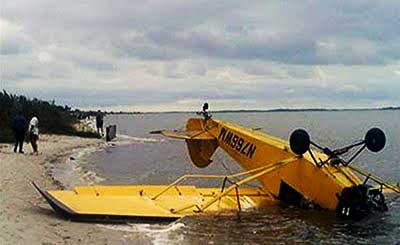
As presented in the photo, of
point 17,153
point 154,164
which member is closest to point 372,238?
point 17,153

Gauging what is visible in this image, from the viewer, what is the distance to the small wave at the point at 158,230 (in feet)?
45.8

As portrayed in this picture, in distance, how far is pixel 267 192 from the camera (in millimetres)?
18406

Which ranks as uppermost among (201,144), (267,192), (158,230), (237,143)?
(237,143)

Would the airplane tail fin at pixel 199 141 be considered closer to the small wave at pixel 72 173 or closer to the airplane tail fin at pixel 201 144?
the airplane tail fin at pixel 201 144

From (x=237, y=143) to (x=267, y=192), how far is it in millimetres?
2559

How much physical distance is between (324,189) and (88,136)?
4731 centimetres

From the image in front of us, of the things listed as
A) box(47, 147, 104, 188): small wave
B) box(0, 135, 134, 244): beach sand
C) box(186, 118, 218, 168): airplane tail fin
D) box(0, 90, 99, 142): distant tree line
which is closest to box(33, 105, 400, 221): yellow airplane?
box(0, 135, 134, 244): beach sand

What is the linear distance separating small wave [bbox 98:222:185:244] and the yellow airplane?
0.33 metres

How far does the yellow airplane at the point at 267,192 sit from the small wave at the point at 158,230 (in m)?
0.33

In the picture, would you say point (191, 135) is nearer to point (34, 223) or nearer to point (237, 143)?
point (237, 143)

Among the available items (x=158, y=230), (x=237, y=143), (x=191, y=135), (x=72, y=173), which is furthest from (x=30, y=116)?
(x=158, y=230)

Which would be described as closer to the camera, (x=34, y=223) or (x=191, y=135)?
(x=34, y=223)

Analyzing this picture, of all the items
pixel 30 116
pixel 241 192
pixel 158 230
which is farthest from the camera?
pixel 30 116

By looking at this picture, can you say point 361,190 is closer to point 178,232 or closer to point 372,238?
point 372,238
